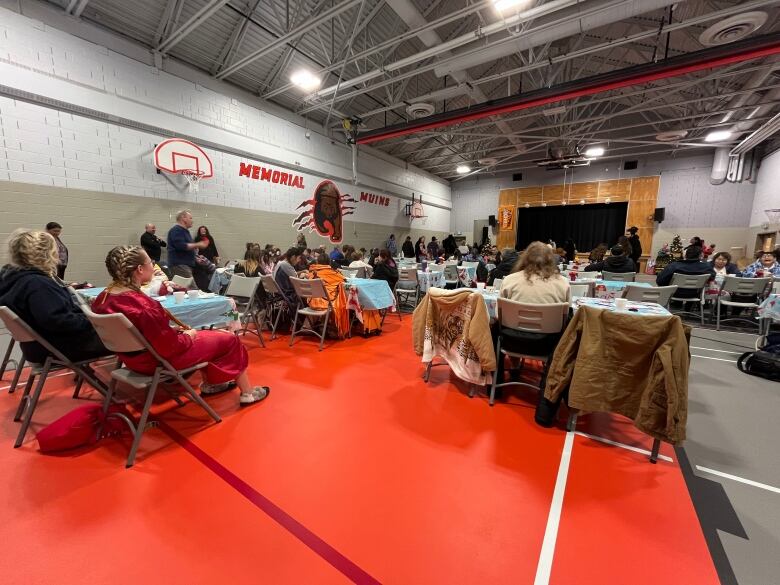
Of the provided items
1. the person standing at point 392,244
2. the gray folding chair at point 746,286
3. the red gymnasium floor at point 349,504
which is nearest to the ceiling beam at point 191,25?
the red gymnasium floor at point 349,504

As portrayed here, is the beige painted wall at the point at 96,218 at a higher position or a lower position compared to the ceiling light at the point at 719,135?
lower

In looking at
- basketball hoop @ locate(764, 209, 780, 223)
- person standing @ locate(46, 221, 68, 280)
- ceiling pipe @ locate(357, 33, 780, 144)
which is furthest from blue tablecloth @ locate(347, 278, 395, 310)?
basketball hoop @ locate(764, 209, 780, 223)

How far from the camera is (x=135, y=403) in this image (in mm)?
2562

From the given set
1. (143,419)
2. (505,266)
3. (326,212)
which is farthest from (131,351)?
(326,212)

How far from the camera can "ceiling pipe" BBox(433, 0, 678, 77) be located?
4254 mm

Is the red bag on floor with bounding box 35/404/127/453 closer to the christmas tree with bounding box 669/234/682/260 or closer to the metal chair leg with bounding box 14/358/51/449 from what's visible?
the metal chair leg with bounding box 14/358/51/449

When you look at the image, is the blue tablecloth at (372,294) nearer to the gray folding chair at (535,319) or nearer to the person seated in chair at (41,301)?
the gray folding chair at (535,319)

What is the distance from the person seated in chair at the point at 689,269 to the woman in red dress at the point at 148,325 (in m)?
6.66

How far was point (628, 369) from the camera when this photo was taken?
6.55 feet

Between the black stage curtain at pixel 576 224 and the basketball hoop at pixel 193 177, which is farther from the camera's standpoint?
the black stage curtain at pixel 576 224

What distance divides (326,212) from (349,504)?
333 inches

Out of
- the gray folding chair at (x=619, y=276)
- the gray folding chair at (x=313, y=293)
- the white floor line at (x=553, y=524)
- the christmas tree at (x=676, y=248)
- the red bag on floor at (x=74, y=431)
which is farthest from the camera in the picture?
the christmas tree at (x=676, y=248)

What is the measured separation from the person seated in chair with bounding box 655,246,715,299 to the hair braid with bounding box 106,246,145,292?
698 centimetres

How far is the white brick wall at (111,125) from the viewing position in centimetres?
429
